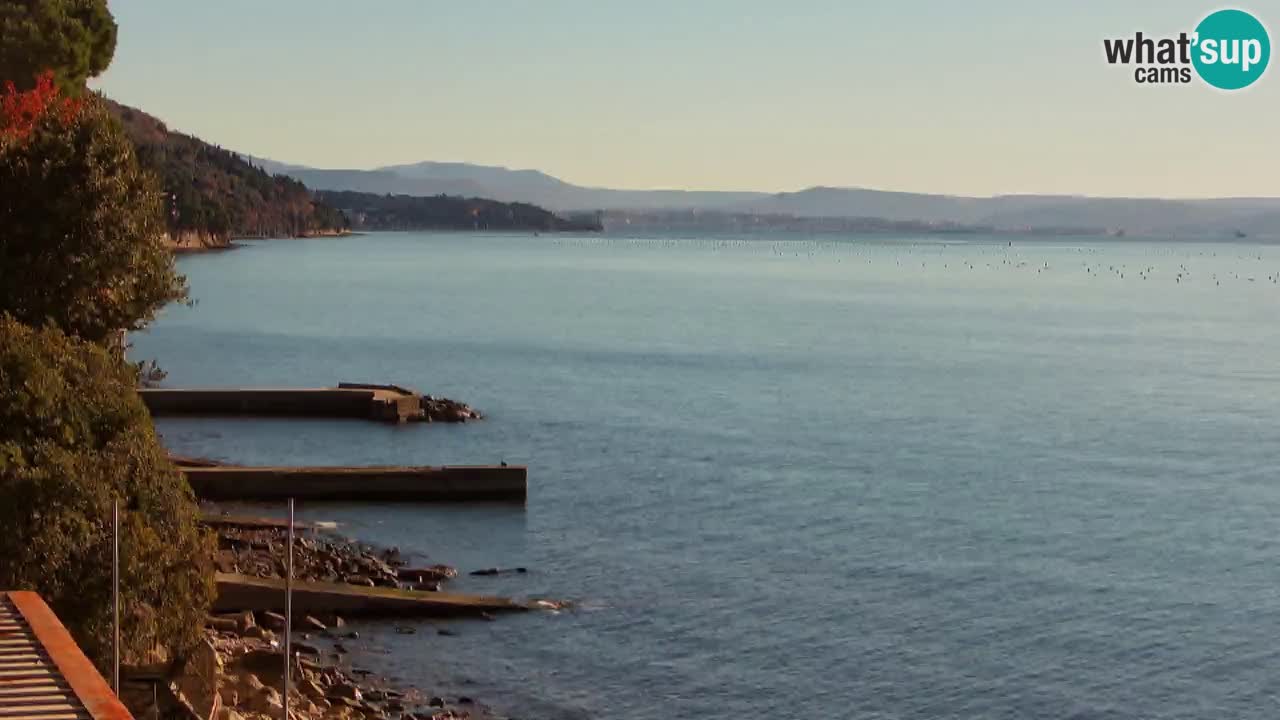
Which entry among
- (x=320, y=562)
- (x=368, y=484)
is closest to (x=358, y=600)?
(x=320, y=562)

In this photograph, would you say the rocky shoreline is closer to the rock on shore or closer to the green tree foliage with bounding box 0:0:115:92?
the rock on shore

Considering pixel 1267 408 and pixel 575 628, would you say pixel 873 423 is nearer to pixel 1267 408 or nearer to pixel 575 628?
pixel 1267 408

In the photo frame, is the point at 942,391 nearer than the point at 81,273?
No

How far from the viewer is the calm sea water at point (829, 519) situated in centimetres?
3594

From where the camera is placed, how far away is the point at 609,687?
3488cm

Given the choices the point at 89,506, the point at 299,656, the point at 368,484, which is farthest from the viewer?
the point at 368,484

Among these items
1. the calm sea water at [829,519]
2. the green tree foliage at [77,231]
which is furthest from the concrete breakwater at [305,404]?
the green tree foliage at [77,231]

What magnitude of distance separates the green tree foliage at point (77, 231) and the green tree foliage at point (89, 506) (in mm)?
4316

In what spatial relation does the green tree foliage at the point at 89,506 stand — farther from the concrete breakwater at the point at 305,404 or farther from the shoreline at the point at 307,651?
the concrete breakwater at the point at 305,404

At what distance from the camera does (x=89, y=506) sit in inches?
1048

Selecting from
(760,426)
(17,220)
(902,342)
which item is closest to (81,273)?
(17,220)

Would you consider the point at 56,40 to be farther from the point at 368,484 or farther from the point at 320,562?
the point at 320,562

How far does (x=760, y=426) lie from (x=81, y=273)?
42124 millimetres

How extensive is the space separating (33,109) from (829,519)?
26.6m
